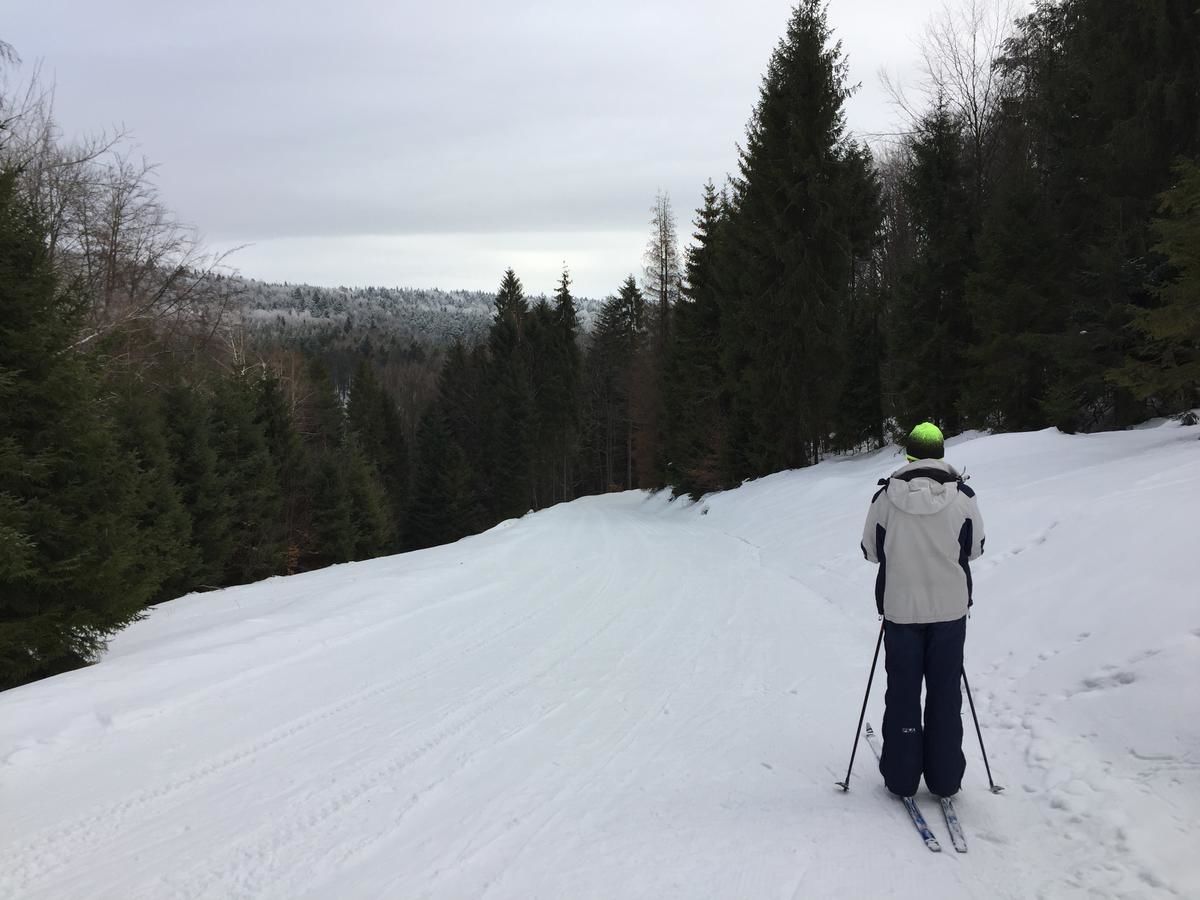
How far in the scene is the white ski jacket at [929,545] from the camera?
3756 mm

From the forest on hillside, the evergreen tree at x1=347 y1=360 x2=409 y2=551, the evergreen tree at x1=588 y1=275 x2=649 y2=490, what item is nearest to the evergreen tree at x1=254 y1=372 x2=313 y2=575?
the forest on hillside

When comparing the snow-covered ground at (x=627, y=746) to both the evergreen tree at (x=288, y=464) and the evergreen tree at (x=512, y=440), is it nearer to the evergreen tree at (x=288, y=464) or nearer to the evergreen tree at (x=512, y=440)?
the evergreen tree at (x=288, y=464)

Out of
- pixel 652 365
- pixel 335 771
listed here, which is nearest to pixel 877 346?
pixel 652 365

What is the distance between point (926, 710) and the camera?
3830 millimetres

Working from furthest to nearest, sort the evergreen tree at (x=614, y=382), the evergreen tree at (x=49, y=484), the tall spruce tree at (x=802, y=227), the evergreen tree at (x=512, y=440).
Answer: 1. the evergreen tree at (x=614, y=382)
2. the evergreen tree at (x=512, y=440)
3. the tall spruce tree at (x=802, y=227)
4. the evergreen tree at (x=49, y=484)

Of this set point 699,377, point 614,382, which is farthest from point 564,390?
point 699,377

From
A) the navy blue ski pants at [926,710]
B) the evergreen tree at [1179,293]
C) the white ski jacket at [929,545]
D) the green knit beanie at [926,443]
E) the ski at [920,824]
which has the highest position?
the evergreen tree at [1179,293]

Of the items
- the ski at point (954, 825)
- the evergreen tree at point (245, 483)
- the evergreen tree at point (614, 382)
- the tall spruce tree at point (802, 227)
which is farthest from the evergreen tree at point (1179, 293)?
the evergreen tree at point (614, 382)

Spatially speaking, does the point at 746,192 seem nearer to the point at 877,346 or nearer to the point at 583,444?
the point at 877,346

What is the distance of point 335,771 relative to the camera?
4.38m

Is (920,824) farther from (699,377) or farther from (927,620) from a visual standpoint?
(699,377)

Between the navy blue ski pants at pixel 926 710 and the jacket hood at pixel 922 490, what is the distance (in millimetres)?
625

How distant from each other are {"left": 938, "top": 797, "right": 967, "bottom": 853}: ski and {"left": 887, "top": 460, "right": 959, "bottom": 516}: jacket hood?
152cm

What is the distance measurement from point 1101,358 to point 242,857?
56.2 feet
